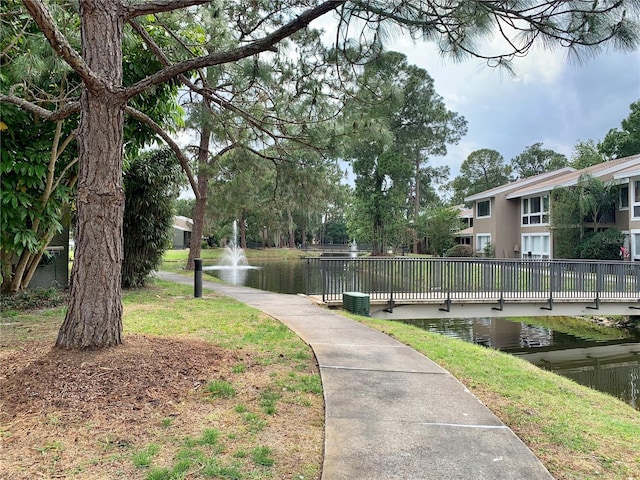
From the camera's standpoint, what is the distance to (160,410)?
3346mm

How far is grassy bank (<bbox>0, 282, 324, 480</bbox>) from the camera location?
2.59 metres

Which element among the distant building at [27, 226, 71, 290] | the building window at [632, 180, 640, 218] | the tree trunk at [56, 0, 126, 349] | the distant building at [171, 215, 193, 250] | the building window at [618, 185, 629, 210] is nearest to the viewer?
the tree trunk at [56, 0, 126, 349]

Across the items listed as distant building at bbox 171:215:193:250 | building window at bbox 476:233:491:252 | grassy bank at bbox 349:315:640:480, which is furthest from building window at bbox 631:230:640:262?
distant building at bbox 171:215:193:250

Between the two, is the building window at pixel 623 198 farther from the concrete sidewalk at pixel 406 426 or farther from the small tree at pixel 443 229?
the concrete sidewalk at pixel 406 426

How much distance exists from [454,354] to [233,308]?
442 centimetres

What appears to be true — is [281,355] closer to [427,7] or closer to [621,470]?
[621,470]

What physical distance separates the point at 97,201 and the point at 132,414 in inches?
80.2

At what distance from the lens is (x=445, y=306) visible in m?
10.4

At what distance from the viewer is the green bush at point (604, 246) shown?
65.1 ft

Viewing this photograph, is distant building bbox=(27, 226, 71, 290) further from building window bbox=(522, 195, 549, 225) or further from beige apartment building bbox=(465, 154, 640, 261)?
building window bbox=(522, 195, 549, 225)

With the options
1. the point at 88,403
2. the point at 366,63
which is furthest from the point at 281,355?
the point at 366,63

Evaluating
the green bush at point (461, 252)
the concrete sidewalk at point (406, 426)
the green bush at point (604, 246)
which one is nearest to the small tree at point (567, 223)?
the green bush at point (604, 246)

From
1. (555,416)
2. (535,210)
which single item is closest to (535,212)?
(535,210)

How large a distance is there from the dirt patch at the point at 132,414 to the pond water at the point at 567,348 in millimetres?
6883
